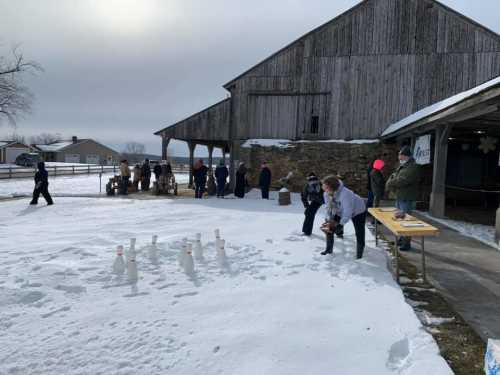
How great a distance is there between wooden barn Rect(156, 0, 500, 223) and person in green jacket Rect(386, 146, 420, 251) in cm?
873

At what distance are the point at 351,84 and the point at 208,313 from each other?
1413 centimetres

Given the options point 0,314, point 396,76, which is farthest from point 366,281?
point 396,76

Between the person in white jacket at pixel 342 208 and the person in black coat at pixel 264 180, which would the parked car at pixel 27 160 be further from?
the person in white jacket at pixel 342 208

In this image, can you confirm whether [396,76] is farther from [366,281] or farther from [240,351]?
[240,351]

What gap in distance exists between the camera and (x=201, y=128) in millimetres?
16984

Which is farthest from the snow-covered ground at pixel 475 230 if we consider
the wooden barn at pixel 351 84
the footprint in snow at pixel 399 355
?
the wooden barn at pixel 351 84

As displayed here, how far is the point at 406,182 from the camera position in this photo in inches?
244

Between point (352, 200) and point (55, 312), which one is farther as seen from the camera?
point (352, 200)

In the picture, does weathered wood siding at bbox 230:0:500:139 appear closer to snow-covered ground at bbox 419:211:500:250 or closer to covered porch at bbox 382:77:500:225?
covered porch at bbox 382:77:500:225

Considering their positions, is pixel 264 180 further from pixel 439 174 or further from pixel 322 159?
pixel 439 174

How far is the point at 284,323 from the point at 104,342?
1.57 metres

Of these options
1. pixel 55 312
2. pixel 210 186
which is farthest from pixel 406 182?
pixel 210 186

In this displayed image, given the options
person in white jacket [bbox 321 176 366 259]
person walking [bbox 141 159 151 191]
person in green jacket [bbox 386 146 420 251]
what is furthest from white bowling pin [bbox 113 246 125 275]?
→ person walking [bbox 141 159 151 191]

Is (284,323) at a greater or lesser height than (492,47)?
lesser
